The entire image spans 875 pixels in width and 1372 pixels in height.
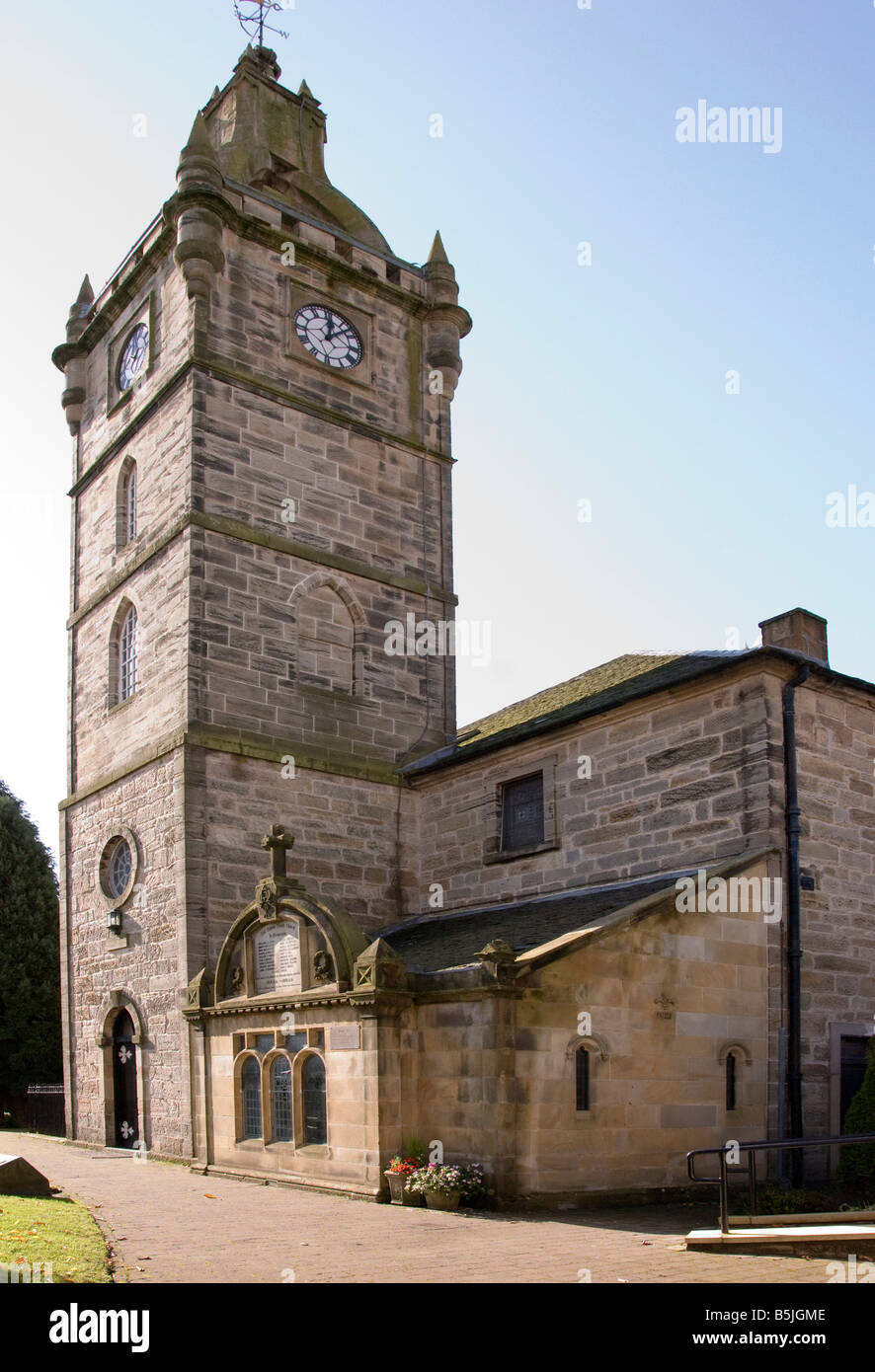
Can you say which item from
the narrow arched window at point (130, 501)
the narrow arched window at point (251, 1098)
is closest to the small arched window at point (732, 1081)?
the narrow arched window at point (251, 1098)

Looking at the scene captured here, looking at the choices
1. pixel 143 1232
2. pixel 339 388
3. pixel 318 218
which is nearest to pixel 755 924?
pixel 143 1232

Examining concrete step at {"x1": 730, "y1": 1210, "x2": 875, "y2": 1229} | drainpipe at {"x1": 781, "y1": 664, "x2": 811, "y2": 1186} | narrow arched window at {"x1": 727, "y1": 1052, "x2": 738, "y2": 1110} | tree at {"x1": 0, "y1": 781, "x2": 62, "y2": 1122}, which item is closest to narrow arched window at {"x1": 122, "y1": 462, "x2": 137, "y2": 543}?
tree at {"x1": 0, "y1": 781, "x2": 62, "y2": 1122}

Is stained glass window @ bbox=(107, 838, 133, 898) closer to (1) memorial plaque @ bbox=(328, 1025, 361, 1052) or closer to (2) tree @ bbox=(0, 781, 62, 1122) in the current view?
(1) memorial plaque @ bbox=(328, 1025, 361, 1052)

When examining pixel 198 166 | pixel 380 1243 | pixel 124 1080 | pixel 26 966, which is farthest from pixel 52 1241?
pixel 26 966

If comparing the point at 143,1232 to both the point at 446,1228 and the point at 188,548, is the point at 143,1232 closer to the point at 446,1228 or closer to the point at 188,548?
the point at 446,1228

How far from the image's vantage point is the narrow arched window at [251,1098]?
1526cm

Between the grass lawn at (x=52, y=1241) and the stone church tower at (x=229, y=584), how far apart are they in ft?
24.5

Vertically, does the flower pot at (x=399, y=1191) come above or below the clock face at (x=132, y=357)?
below

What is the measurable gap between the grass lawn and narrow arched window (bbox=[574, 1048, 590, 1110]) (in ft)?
16.2

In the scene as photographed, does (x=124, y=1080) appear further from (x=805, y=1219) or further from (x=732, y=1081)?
(x=805, y=1219)

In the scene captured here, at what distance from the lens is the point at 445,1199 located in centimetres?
1175

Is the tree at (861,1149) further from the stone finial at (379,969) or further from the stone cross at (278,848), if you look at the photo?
the stone cross at (278,848)

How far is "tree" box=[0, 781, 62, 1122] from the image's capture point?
29188 millimetres
